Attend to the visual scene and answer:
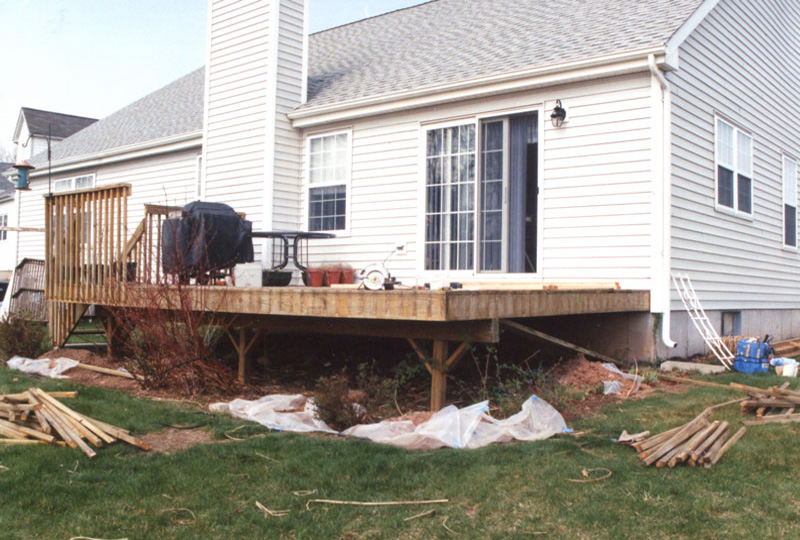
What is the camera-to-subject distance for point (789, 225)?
37.2ft

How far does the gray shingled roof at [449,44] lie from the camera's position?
815 cm

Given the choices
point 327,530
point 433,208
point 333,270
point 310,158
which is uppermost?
point 310,158

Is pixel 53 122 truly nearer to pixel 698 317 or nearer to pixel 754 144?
pixel 754 144

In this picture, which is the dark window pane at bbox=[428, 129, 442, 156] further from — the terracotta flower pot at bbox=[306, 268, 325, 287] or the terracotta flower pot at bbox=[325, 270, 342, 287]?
the terracotta flower pot at bbox=[306, 268, 325, 287]

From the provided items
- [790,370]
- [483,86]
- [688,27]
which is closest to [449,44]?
[483,86]

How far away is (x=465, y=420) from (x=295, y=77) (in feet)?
23.3

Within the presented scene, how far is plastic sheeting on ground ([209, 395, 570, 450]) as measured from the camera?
15.0ft

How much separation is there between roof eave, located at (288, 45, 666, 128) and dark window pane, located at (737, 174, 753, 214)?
3213 mm

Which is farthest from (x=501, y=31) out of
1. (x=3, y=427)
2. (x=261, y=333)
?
(x=3, y=427)

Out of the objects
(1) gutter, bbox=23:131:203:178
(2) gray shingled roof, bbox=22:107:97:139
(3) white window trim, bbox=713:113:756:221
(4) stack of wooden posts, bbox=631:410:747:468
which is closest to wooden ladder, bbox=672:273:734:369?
(3) white window trim, bbox=713:113:756:221

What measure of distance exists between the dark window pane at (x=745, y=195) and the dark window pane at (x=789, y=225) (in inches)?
64.4

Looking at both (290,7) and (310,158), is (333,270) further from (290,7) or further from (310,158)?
(290,7)

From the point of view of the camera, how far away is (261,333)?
6.86 meters

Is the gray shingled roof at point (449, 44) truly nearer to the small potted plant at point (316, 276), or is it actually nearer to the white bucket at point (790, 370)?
the small potted plant at point (316, 276)
